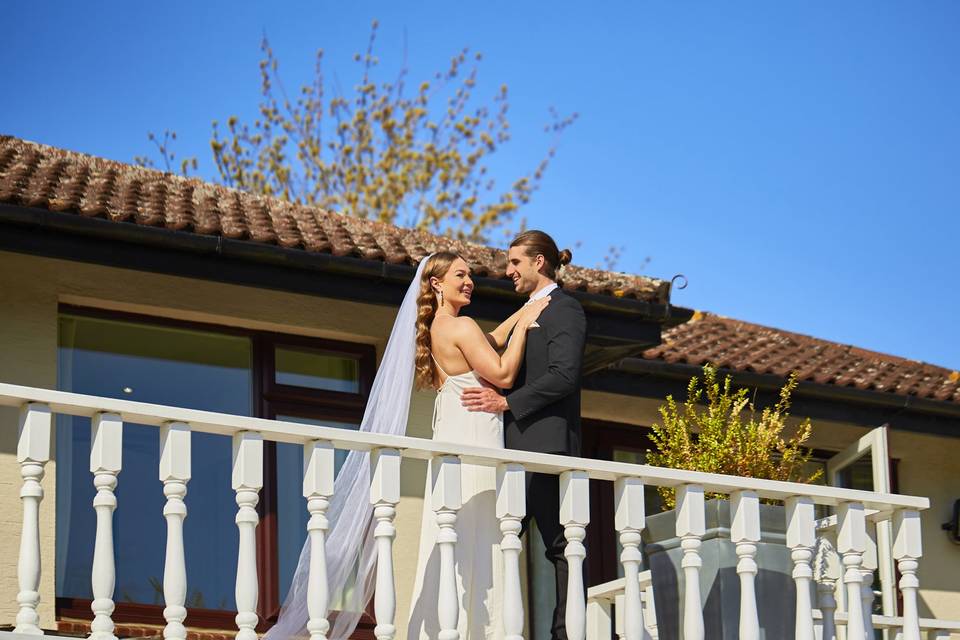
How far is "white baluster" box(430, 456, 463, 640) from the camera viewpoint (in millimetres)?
6094

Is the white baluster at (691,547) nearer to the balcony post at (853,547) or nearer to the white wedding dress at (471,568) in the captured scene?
the balcony post at (853,547)

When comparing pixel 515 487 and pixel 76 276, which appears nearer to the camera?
pixel 515 487

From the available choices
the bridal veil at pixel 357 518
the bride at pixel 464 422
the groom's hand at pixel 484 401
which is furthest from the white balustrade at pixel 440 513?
the groom's hand at pixel 484 401

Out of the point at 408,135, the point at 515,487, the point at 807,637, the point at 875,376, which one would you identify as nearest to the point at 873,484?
the point at 875,376

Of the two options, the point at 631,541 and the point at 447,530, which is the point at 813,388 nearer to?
the point at 631,541

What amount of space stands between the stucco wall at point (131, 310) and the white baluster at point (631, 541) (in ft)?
10.2

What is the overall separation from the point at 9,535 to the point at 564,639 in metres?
3.26

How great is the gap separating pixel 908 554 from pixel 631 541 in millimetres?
1440

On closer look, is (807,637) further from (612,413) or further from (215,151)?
(215,151)

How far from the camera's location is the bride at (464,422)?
22.5 feet

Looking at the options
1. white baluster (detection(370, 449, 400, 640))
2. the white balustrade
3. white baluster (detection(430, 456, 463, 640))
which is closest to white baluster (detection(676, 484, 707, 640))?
the white balustrade

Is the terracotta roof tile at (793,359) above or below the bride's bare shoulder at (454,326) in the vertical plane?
above

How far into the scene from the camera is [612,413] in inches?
446

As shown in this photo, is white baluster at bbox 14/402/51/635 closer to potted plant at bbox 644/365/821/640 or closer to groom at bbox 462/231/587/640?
groom at bbox 462/231/587/640
